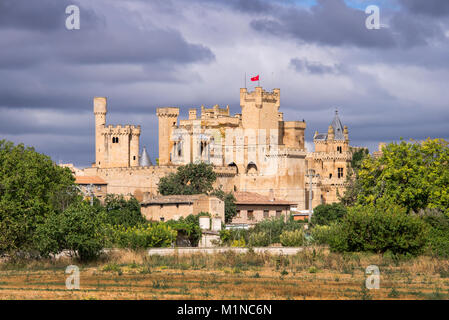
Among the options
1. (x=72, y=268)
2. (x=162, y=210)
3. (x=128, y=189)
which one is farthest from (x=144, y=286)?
(x=128, y=189)

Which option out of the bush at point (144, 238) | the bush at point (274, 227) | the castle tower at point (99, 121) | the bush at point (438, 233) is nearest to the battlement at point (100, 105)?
the castle tower at point (99, 121)

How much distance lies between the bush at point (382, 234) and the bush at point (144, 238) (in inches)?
435

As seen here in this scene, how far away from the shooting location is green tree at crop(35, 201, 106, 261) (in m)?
45.7

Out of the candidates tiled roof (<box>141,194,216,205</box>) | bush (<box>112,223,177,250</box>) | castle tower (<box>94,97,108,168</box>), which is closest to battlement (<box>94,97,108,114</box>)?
castle tower (<box>94,97,108,168</box>)

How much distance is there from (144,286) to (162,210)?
137ft

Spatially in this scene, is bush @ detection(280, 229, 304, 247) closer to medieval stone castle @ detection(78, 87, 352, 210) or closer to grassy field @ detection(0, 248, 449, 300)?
grassy field @ detection(0, 248, 449, 300)

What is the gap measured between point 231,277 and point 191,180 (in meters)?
55.8

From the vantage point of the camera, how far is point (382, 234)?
46.8 meters

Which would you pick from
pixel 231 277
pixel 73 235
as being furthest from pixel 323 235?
pixel 73 235

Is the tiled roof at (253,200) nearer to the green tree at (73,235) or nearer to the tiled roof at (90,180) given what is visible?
the tiled roof at (90,180)

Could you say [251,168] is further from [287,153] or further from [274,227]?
[274,227]

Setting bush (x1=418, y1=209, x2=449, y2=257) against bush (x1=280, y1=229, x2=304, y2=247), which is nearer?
bush (x1=418, y1=209, x2=449, y2=257)

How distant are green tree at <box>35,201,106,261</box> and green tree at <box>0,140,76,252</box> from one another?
170 cm
